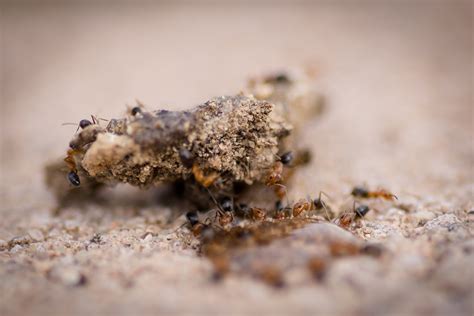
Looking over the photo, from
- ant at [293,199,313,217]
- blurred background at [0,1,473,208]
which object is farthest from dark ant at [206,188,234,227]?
blurred background at [0,1,473,208]

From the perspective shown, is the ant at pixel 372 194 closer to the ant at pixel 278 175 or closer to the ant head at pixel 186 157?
the ant at pixel 278 175

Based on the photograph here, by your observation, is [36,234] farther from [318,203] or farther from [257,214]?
[318,203]

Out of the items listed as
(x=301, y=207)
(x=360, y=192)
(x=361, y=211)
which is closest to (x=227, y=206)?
(x=301, y=207)

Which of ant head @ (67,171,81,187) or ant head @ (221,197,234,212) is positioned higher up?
ant head @ (67,171,81,187)

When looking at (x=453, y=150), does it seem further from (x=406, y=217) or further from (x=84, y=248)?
(x=84, y=248)

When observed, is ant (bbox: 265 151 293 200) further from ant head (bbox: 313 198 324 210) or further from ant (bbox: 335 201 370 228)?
ant (bbox: 335 201 370 228)

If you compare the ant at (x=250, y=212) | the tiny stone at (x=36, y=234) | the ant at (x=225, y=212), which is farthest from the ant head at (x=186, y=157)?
the tiny stone at (x=36, y=234)
